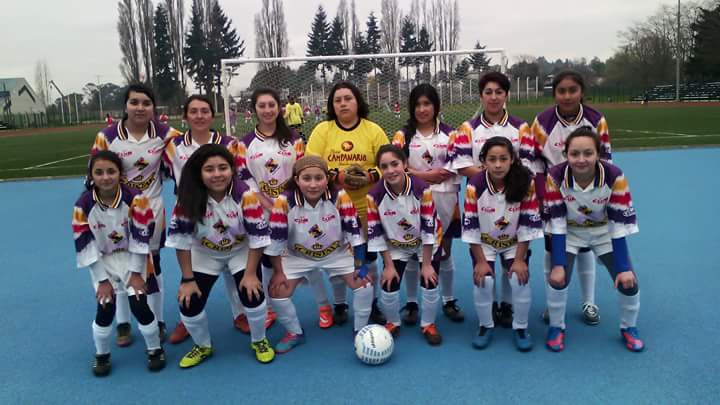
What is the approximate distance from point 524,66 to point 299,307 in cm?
5223

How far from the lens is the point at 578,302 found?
13.6 feet

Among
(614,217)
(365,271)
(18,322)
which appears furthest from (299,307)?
(614,217)

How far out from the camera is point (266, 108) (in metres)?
3.81

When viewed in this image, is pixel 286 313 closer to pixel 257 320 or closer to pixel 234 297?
pixel 257 320

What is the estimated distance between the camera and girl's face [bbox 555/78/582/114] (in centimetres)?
352

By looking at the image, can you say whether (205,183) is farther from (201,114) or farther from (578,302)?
(578,302)

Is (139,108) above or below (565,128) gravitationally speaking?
above

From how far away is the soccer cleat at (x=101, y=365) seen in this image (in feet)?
10.8

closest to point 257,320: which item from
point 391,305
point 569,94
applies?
point 391,305

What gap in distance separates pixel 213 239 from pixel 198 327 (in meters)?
0.59

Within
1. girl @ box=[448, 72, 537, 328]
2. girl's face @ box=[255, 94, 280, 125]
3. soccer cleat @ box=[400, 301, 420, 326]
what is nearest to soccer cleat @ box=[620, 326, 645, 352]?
girl @ box=[448, 72, 537, 328]

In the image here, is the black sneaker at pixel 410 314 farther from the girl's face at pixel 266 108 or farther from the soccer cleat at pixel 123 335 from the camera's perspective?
the soccer cleat at pixel 123 335

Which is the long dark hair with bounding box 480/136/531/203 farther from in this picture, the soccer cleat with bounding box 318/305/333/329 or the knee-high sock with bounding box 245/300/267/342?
the knee-high sock with bounding box 245/300/267/342

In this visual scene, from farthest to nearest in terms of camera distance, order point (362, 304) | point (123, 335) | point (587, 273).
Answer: point (587, 273) < point (123, 335) < point (362, 304)
